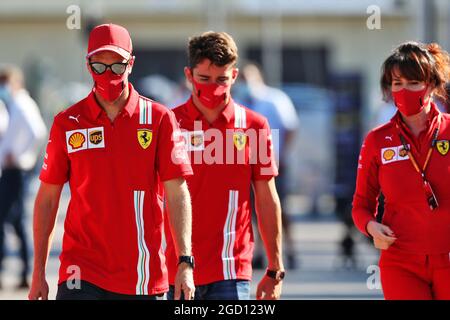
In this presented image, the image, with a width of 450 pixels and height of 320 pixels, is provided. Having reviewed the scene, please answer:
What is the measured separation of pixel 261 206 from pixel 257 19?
103ft

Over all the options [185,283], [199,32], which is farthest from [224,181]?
[199,32]

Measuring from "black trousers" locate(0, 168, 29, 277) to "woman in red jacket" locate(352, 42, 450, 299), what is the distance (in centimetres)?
724

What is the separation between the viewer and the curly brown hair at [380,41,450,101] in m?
6.49

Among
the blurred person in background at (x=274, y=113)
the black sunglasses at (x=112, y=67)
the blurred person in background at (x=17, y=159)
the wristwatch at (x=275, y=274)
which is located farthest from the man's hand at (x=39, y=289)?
the blurred person in background at (x=274, y=113)

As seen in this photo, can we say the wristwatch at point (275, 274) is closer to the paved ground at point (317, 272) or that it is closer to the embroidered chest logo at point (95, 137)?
the embroidered chest logo at point (95, 137)

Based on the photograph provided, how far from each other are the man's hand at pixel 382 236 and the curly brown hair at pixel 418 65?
78 centimetres

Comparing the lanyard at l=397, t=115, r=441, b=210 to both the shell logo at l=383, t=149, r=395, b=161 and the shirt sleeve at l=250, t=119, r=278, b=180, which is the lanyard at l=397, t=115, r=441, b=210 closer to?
the shell logo at l=383, t=149, r=395, b=161

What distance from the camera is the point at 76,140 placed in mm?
6238

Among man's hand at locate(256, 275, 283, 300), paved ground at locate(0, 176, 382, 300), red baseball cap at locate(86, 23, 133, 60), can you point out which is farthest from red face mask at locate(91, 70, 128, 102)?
paved ground at locate(0, 176, 382, 300)

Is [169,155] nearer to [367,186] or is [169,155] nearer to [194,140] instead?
[194,140]

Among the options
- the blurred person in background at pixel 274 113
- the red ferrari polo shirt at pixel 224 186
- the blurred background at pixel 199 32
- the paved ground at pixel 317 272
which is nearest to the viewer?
the red ferrari polo shirt at pixel 224 186

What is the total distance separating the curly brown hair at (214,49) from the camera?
705 cm

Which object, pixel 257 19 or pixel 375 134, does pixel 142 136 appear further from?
pixel 257 19

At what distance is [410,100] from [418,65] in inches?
7.7
